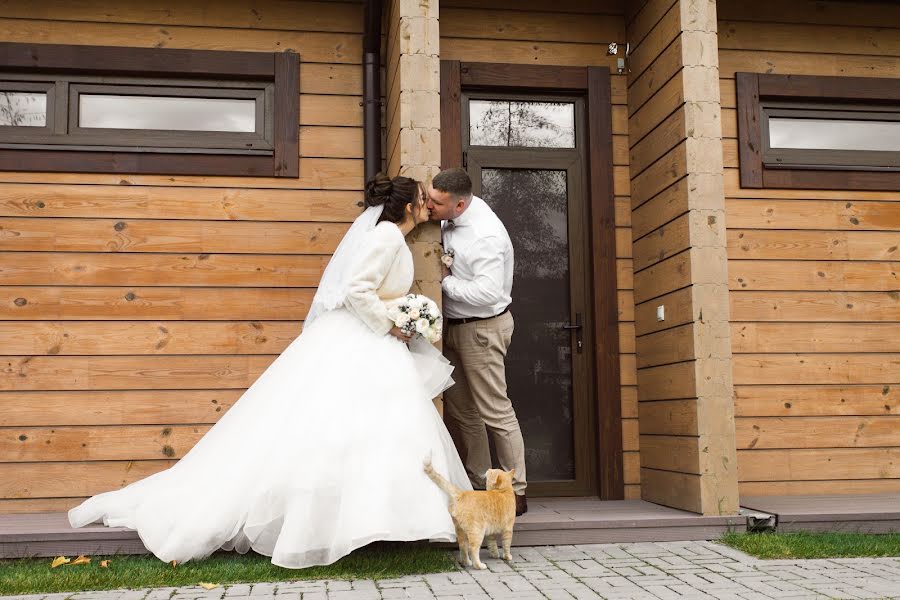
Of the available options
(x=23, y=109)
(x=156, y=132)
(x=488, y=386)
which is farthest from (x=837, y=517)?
(x=23, y=109)

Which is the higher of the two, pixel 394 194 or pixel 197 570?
pixel 394 194

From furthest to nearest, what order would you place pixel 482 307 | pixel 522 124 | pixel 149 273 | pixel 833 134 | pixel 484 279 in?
pixel 833 134
pixel 522 124
pixel 149 273
pixel 482 307
pixel 484 279

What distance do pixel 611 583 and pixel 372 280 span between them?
1770 mm

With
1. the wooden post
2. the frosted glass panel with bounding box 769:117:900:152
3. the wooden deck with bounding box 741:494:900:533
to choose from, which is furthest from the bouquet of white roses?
the frosted glass panel with bounding box 769:117:900:152

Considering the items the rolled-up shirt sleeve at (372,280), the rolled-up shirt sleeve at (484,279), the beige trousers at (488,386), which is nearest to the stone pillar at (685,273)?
the beige trousers at (488,386)

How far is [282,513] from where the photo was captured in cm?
371

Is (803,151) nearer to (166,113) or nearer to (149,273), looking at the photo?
(166,113)

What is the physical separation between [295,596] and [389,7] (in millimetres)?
3432

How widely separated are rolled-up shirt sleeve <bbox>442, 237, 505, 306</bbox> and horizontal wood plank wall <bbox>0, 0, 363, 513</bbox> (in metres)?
1.10

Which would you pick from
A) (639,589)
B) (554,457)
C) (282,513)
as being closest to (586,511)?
(554,457)

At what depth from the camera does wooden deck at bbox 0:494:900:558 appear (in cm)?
397

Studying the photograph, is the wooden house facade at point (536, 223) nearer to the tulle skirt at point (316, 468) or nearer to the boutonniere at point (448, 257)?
the boutonniere at point (448, 257)

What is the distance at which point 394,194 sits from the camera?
4246mm

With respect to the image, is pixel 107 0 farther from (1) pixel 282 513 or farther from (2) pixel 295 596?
(2) pixel 295 596
